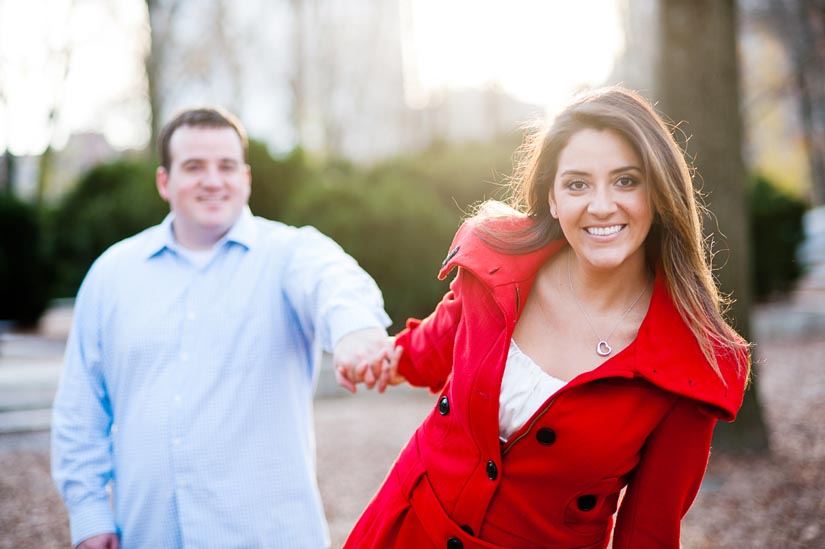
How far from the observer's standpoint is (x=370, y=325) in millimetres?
2635

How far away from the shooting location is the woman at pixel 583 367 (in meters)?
2.11

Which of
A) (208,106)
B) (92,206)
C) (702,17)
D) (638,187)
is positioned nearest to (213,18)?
(92,206)

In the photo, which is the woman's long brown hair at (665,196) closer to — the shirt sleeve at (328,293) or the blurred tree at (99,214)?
the shirt sleeve at (328,293)

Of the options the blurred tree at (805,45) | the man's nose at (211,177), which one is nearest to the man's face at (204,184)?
the man's nose at (211,177)

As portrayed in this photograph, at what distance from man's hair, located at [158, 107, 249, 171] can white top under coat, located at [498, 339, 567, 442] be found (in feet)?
5.04

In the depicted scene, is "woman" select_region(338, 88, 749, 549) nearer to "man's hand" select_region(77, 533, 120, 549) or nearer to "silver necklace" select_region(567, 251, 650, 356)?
"silver necklace" select_region(567, 251, 650, 356)

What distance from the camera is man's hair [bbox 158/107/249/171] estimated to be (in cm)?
310

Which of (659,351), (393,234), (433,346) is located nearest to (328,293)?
(433,346)

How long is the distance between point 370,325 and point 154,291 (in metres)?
0.92

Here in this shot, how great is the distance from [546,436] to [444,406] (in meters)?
0.37

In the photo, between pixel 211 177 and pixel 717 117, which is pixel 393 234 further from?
pixel 211 177

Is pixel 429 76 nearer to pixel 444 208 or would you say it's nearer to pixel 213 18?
pixel 213 18

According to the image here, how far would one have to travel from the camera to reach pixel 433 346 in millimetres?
2584

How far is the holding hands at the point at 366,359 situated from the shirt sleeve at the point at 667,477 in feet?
2.83
